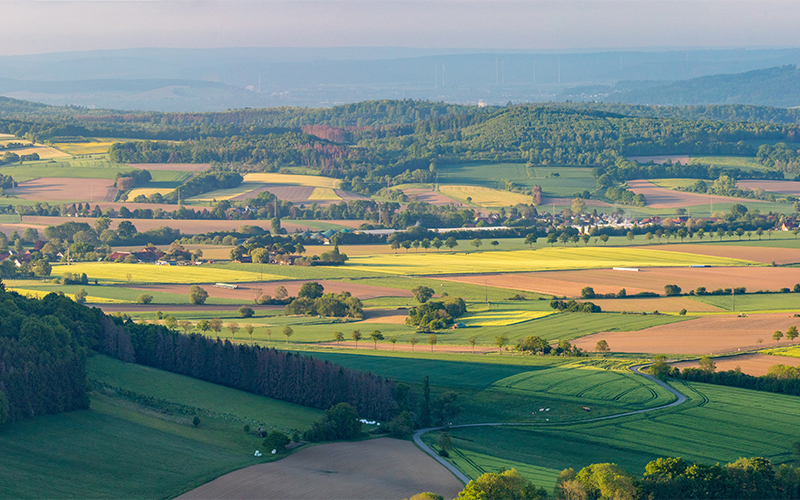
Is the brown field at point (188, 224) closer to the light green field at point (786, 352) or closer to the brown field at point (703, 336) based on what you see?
the brown field at point (703, 336)

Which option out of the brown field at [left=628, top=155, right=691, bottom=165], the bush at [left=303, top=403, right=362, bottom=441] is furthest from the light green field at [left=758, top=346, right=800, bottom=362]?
the brown field at [left=628, top=155, right=691, bottom=165]

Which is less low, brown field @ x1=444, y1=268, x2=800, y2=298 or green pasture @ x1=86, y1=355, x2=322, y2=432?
brown field @ x1=444, y1=268, x2=800, y2=298

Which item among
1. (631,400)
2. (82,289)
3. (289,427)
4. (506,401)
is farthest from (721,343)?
(82,289)

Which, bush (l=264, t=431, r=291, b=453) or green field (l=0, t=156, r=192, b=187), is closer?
bush (l=264, t=431, r=291, b=453)

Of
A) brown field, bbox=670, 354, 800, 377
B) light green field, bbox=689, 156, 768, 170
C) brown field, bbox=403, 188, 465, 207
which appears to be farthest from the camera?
light green field, bbox=689, 156, 768, 170

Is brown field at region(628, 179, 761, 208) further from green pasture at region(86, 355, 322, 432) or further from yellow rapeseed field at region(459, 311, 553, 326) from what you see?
green pasture at region(86, 355, 322, 432)

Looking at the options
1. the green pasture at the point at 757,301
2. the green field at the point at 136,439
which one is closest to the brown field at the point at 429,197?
the green pasture at the point at 757,301
